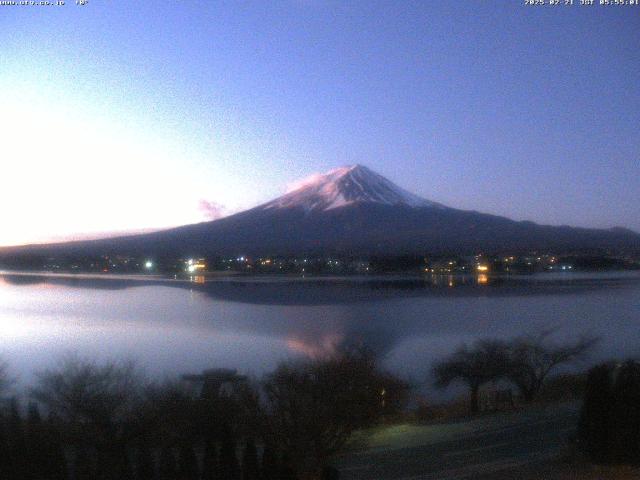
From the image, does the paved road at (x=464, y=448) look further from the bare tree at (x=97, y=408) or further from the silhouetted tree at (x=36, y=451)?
the silhouetted tree at (x=36, y=451)

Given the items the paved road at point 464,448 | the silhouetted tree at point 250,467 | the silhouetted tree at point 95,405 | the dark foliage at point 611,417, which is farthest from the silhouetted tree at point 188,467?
the dark foliage at point 611,417

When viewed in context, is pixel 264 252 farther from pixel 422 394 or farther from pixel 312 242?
Result: pixel 422 394

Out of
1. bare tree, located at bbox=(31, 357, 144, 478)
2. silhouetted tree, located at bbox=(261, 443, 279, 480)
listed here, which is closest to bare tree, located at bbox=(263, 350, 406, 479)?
silhouetted tree, located at bbox=(261, 443, 279, 480)

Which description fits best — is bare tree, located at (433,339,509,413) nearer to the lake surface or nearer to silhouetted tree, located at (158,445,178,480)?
the lake surface

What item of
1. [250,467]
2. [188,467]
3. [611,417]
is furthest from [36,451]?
[611,417]

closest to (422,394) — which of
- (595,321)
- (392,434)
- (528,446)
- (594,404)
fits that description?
(392,434)

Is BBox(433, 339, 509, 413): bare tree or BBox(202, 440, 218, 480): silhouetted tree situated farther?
BBox(433, 339, 509, 413): bare tree

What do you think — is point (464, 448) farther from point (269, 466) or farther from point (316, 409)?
point (269, 466)
